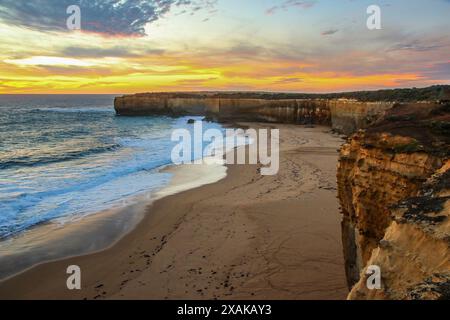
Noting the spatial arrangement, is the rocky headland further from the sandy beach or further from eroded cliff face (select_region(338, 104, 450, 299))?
the sandy beach


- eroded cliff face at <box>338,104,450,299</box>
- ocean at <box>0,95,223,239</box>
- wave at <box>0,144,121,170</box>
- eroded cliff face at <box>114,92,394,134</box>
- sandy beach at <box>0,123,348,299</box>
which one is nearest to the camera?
eroded cliff face at <box>338,104,450,299</box>

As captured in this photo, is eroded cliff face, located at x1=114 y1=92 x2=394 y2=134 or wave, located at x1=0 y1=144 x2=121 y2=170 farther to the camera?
eroded cliff face, located at x1=114 y1=92 x2=394 y2=134

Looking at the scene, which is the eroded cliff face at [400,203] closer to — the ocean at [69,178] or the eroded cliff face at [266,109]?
the ocean at [69,178]

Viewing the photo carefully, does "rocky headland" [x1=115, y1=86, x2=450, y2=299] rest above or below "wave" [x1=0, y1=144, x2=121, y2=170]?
above

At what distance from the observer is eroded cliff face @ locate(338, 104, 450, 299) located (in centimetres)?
292

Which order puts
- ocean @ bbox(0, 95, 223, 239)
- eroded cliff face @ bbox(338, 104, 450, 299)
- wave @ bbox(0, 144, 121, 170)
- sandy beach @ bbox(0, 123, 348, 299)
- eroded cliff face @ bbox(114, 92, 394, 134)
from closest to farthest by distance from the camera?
eroded cliff face @ bbox(338, 104, 450, 299) < sandy beach @ bbox(0, 123, 348, 299) < ocean @ bbox(0, 95, 223, 239) < wave @ bbox(0, 144, 121, 170) < eroded cliff face @ bbox(114, 92, 394, 134)

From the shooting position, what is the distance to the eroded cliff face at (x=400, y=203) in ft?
9.58

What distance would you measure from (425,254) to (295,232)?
663cm

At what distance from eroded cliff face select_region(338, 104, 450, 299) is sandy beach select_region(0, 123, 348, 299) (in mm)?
1546

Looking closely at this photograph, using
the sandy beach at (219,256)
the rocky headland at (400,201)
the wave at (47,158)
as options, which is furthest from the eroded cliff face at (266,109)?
the rocky headland at (400,201)

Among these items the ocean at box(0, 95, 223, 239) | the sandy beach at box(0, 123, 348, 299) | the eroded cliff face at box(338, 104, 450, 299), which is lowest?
the sandy beach at box(0, 123, 348, 299)

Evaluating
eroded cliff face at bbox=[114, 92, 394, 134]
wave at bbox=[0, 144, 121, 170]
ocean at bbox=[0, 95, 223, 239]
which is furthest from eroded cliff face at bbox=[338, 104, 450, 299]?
eroded cliff face at bbox=[114, 92, 394, 134]
